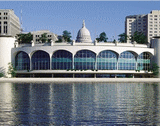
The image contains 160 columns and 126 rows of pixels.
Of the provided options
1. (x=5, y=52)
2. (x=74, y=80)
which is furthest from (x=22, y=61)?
(x=74, y=80)

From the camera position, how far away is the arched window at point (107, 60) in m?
132

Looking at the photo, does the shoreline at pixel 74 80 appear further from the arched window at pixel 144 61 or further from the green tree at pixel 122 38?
the green tree at pixel 122 38

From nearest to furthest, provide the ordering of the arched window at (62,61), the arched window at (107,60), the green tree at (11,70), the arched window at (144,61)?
the arched window at (62,61) < the arched window at (107,60) < the green tree at (11,70) < the arched window at (144,61)

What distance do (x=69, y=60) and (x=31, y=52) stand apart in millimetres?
16604

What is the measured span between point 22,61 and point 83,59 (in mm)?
27114

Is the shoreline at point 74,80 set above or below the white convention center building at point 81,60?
below

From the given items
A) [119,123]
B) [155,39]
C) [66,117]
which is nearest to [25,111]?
[66,117]

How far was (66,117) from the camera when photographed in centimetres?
4041

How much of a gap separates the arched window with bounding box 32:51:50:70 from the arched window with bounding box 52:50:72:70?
2947 mm

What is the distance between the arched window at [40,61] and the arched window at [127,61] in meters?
30.4

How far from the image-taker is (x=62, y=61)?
431ft

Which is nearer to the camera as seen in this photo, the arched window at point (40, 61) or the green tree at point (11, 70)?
the arched window at point (40, 61)

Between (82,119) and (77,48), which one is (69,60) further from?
(82,119)

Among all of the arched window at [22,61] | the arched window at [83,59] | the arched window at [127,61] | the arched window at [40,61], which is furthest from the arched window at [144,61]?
the arched window at [22,61]
